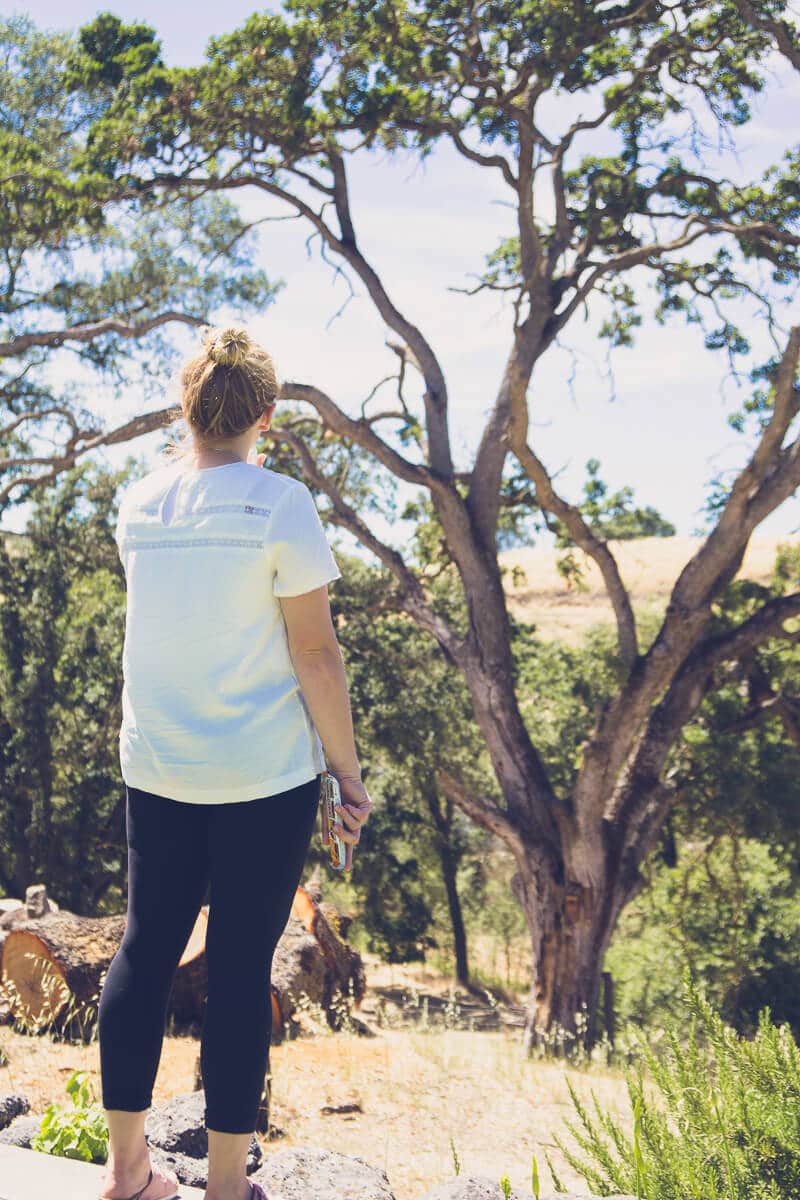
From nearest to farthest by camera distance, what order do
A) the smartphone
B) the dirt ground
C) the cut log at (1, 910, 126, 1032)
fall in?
1. the smartphone
2. the dirt ground
3. the cut log at (1, 910, 126, 1032)

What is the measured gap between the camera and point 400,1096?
5.57m

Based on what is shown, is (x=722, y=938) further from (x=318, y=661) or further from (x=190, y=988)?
(x=318, y=661)

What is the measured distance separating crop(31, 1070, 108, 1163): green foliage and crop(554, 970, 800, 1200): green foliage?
1.27 meters

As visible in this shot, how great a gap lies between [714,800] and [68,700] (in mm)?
8901

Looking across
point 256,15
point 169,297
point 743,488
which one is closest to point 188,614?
point 743,488

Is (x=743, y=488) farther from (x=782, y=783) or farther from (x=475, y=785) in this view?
(x=475, y=785)

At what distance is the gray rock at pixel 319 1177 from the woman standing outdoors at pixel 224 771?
2.51 feet

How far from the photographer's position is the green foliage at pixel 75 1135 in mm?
3027

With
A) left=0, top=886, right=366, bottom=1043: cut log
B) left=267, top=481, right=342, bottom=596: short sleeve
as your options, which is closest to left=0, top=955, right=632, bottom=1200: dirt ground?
left=0, top=886, right=366, bottom=1043: cut log

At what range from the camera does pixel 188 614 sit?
2.33m

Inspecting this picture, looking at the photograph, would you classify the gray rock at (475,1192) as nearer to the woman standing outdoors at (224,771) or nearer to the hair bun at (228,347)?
the woman standing outdoors at (224,771)

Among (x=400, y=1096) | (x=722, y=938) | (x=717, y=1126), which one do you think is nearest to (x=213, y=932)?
(x=717, y=1126)

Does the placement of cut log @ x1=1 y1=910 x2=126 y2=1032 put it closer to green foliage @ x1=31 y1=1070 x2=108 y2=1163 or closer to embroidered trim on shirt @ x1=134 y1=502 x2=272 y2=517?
green foliage @ x1=31 y1=1070 x2=108 y2=1163

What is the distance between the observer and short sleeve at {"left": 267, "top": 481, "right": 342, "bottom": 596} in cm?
230
